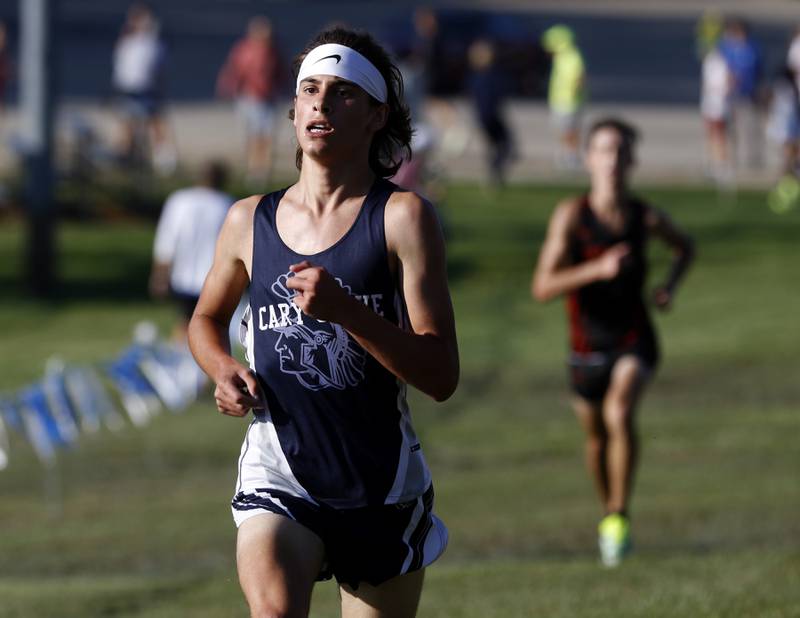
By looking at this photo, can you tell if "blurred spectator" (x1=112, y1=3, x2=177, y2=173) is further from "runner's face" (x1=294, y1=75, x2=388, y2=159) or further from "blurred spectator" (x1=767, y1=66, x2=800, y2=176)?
"runner's face" (x1=294, y1=75, x2=388, y2=159)

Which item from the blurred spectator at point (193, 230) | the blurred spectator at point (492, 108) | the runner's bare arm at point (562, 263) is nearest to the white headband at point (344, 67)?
the runner's bare arm at point (562, 263)

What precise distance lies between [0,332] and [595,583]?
12.8m

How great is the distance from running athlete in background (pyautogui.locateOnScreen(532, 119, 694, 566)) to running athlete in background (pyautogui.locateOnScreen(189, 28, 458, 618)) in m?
4.02

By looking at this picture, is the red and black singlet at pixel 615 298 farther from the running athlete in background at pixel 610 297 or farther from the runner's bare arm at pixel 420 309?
the runner's bare arm at pixel 420 309

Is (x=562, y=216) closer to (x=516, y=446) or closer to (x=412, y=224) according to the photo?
(x=412, y=224)

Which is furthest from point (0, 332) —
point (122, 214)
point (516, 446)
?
point (516, 446)

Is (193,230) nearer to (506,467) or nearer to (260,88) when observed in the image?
(506,467)

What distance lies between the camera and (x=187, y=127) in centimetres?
3241

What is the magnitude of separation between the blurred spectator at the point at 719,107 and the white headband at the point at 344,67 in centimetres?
2169

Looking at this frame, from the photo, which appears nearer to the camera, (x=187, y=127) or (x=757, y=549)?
(x=757, y=549)

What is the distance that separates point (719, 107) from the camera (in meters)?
25.9

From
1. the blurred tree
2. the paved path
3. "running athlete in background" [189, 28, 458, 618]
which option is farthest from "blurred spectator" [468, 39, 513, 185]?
"running athlete in background" [189, 28, 458, 618]

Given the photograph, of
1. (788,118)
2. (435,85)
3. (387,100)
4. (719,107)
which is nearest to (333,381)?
(387,100)

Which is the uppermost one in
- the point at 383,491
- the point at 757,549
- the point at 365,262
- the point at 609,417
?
the point at 365,262
